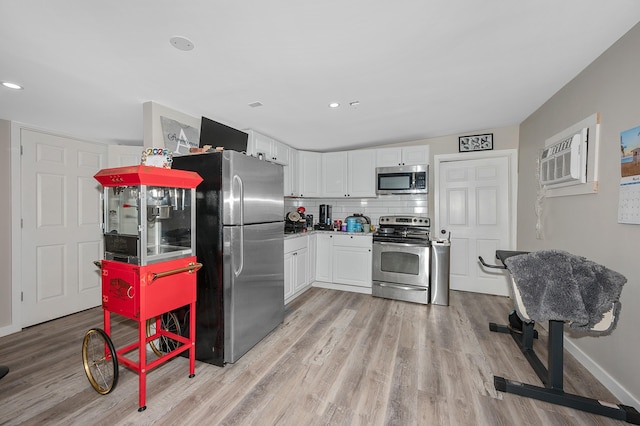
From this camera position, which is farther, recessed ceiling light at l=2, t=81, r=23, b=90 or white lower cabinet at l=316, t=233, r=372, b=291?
white lower cabinet at l=316, t=233, r=372, b=291

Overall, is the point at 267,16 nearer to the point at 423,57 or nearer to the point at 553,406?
the point at 423,57

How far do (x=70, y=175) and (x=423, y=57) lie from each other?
4175 millimetres

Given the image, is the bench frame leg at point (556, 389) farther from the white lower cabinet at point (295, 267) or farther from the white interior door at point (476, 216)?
the white lower cabinet at point (295, 267)

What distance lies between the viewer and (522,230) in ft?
10.9

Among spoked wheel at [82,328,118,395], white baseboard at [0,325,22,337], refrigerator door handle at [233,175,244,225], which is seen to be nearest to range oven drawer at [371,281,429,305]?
refrigerator door handle at [233,175,244,225]

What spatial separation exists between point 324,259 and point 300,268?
56 cm

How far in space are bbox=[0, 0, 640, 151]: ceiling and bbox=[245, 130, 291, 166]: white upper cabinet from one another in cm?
44

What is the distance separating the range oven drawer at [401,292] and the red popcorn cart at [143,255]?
254 cm

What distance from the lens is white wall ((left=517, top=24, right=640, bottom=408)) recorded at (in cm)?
165

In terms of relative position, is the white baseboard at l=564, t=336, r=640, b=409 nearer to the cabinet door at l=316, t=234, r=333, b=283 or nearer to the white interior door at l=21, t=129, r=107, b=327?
the cabinet door at l=316, t=234, r=333, b=283

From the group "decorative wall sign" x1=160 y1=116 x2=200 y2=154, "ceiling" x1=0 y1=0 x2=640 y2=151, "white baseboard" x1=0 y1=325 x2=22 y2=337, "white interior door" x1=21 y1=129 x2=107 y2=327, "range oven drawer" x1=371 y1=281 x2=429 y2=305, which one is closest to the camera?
"ceiling" x1=0 y1=0 x2=640 y2=151

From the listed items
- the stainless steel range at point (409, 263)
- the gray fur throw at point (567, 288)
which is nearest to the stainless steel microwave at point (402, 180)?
the stainless steel range at point (409, 263)

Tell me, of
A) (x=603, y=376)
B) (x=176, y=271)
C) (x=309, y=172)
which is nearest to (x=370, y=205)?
(x=309, y=172)

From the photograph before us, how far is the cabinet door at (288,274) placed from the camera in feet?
11.0
